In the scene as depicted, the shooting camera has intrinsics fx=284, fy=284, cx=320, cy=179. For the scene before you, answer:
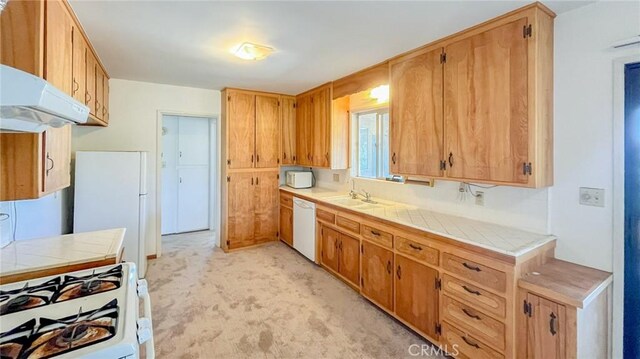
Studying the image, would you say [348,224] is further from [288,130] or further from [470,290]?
[288,130]

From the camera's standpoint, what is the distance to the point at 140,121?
380cm

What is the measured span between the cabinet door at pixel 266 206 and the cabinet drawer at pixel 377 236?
215cm

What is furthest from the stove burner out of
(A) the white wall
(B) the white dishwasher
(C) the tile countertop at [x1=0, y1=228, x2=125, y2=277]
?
(A) the white wall

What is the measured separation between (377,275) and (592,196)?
1648 millimetres

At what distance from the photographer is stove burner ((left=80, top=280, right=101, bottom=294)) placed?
1371 millimetres

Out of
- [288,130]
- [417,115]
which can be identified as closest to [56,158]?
[417,115]

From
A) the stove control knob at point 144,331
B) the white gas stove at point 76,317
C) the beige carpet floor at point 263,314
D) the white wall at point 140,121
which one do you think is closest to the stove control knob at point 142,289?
the white gas stove at point 76,317

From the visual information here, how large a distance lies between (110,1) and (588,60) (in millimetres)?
3059

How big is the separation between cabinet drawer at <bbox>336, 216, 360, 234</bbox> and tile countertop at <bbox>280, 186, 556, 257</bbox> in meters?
0.15

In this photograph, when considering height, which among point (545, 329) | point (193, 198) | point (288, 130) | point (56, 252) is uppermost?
point (288, 130)

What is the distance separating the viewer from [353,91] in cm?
338

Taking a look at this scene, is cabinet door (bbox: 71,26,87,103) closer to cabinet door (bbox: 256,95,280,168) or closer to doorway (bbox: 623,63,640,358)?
cabinet door (bbox: 256,95,280,168)

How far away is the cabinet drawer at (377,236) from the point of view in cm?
247

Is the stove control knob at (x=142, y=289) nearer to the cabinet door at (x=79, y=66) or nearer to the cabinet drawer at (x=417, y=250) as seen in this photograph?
the cabinet door at (x=79, y=66)
